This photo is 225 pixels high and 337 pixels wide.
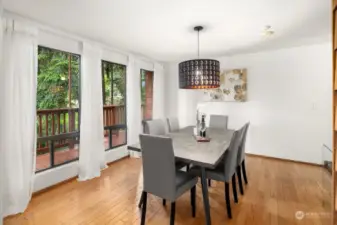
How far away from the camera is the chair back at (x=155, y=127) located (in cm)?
293

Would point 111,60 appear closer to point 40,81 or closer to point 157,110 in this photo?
point 40,81

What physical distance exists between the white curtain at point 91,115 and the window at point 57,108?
0.76 feet

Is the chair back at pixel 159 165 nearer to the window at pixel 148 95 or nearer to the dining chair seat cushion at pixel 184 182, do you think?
the dining chair seat cushion at pixel 184 182

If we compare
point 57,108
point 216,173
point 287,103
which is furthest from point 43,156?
point 287,103

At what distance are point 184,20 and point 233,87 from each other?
2275mm

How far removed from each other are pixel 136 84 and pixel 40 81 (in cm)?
175

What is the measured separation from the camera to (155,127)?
3.04 meters

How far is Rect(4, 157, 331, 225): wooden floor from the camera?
78.7 inches

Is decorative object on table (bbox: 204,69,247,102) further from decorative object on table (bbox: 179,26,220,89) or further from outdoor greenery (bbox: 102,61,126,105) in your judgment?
outdoor greenery (bbox: 102,61,126,105)

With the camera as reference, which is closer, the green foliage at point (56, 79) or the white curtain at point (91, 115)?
the green foliage at point (56, 79)

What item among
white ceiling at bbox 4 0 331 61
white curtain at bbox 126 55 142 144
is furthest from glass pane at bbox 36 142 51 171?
white ceiling at bbox 4 0 331 61

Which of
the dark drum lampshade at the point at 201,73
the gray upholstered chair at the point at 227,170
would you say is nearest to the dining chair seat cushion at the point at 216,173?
the gray upholstered chair at the point at 227,170

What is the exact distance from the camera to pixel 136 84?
4.09m

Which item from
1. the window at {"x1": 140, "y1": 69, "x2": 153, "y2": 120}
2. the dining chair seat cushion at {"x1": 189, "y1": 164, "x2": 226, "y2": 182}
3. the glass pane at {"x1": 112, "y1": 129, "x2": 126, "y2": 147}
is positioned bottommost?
the dining chair seat cushion at {"x1": 189, "y1": 164, "x2": 226, "y2": 182}
